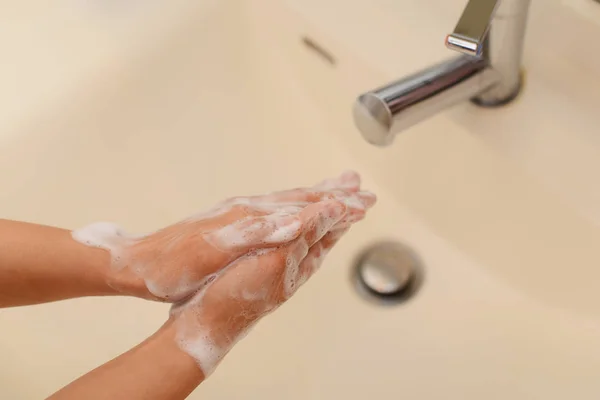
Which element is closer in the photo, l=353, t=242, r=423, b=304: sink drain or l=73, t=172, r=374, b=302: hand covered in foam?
l=73, t=172, r=374, b=302: hand covered in foam

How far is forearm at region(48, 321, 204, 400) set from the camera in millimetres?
398

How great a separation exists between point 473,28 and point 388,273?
0.27 m

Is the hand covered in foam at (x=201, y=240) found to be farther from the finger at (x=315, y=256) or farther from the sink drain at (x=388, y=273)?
the sink drain at (x=388, y=273)

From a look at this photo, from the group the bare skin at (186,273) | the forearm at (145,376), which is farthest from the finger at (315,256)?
the forearm at (145,376)

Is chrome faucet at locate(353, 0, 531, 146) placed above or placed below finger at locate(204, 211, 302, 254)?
below

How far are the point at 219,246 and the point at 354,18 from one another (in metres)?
0.28

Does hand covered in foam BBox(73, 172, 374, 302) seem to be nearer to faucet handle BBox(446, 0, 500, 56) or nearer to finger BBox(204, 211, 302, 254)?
finger BBox(204, 211, 302, 254)

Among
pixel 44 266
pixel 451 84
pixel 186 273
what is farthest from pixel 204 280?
pixel 451 84

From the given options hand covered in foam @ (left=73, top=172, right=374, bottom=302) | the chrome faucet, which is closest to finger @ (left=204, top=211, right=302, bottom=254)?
hand covered in foam @ (left=73, top=172, right=374, bottom=302)

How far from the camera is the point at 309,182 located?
65cm

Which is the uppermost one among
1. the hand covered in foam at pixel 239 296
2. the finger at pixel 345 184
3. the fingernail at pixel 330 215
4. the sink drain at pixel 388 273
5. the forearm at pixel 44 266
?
the forearm at pixel 44 266

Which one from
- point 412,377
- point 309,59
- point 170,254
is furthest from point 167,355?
point 309,59

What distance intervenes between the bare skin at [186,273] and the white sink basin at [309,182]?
0.33 ft

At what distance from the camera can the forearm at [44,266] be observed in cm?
46
